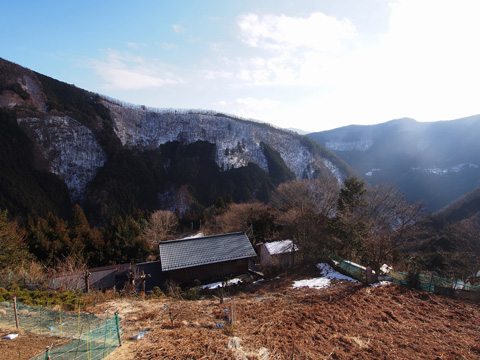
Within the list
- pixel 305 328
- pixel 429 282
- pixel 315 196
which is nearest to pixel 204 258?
pixel 305 328

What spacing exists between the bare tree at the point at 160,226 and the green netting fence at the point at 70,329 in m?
24.9

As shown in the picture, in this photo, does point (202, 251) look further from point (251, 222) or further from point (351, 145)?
point (351, 145)

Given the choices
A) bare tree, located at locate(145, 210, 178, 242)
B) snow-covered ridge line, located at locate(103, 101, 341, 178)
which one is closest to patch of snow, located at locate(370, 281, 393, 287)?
bare tree, located at locate(145, 210, 178, 242)

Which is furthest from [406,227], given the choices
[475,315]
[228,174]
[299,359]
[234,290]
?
[228,174]

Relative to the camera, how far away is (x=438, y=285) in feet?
35.3

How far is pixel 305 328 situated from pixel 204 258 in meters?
12.4

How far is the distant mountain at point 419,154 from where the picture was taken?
265 ft

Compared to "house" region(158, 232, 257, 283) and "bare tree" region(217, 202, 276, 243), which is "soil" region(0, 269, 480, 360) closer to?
"house" region(158, 232, 257, 283)

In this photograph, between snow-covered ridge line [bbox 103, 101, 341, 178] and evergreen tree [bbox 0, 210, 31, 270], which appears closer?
evergreen tree [bbox 0, 210, 31, 270]

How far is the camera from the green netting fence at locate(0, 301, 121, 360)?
5145 mm

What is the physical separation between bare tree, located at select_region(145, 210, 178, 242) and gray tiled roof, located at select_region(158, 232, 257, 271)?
568 inches

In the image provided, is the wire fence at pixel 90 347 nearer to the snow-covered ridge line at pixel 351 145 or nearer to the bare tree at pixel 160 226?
the bare tree at pixel 160 226

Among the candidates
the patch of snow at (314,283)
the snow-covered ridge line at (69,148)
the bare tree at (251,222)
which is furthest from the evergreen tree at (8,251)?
the snow-covered ridge line at (69,148)

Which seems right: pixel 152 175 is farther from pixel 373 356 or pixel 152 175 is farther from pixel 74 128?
pixel 373 356
